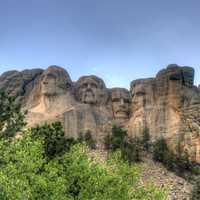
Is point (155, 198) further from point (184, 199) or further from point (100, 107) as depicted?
point (100, 107)

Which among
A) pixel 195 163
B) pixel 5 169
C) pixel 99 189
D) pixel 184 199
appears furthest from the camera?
pixel 195 163

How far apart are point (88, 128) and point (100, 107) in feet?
14.4

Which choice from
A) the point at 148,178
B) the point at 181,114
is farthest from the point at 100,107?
the point at 148,178

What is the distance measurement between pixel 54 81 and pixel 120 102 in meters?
7.60

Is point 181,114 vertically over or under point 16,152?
over

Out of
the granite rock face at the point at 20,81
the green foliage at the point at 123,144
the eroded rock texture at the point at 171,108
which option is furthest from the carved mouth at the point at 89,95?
the green foliage at the point at 123,144

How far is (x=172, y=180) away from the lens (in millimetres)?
57812

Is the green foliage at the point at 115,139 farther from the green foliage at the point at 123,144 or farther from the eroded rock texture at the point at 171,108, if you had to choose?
the eroded rock texture at the point at 171,108

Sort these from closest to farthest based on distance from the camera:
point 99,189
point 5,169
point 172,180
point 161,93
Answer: point 5,169 < point 99,189 < point 172,180 < point 161,93

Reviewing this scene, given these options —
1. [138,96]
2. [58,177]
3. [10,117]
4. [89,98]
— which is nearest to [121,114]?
[138,96]

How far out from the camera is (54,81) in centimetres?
6906

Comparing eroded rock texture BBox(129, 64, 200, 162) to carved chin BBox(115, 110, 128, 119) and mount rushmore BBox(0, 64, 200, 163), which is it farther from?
carved chin BBox(115, 110, 128, 119)

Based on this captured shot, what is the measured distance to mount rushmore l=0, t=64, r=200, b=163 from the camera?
6481 cm

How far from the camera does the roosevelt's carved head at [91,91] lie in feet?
230
